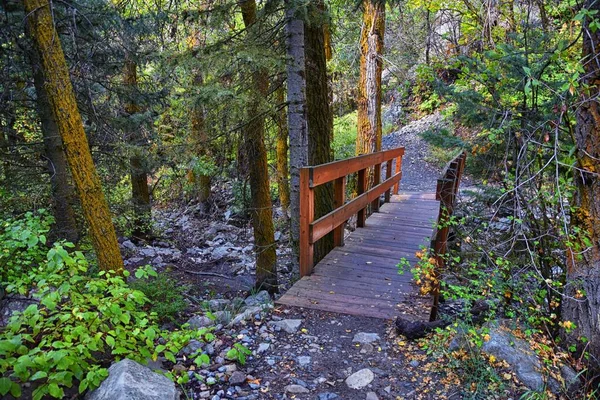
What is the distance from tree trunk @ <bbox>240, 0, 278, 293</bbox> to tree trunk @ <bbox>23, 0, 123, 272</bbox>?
232 cm

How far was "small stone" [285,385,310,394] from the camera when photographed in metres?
2.80

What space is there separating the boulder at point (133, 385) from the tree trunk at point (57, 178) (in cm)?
528

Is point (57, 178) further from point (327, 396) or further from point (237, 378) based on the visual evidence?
point (327, 396)

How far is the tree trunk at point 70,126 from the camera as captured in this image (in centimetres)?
471

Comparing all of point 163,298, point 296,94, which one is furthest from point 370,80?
point 163,298

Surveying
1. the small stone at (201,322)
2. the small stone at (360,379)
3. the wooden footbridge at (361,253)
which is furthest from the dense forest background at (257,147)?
the small stone at (360,379)

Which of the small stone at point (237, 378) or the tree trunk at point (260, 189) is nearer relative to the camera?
the small stone at point (237, 378)

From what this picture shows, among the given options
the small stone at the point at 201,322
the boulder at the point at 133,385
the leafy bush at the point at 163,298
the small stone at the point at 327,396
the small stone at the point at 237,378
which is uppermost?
the boulder at the point at 133,385

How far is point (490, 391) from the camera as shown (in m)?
2.68

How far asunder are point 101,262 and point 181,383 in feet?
10.6

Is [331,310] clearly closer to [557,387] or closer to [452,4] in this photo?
[557,387]

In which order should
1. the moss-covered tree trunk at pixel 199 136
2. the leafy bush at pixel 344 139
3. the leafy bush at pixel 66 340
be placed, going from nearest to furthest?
the leafy bush at pixel 66 340
the moss-covered tree trunk at pixel 199 136
the leafy bush at pixel 344 139

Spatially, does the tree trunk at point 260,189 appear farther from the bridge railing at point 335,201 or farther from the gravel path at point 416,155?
the gravel path at point 416,155

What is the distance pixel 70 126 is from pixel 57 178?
103 inches
